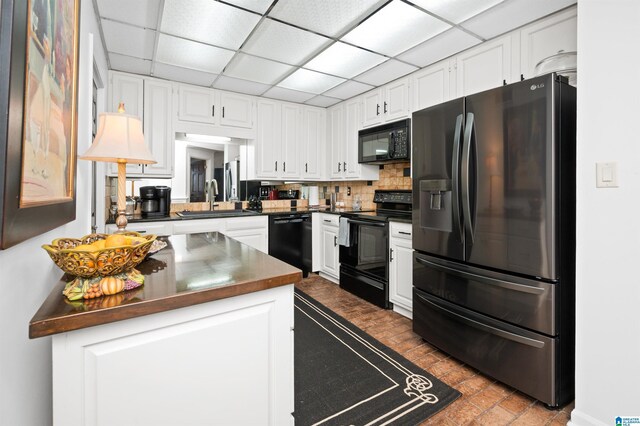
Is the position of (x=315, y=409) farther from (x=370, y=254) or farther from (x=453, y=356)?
(x=370, y=254)

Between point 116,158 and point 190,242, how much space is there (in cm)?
65

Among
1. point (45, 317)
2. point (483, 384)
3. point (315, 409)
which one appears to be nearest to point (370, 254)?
point (483, 384)

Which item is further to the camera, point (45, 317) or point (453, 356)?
point (453, 356)

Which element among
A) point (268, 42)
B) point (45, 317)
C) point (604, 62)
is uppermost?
point (268, 42)

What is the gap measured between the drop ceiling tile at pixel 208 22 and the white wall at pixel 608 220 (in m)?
2.03

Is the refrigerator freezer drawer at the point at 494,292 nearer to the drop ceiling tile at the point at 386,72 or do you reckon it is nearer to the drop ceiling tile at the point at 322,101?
the drop ceiling tile at the point at 386,72

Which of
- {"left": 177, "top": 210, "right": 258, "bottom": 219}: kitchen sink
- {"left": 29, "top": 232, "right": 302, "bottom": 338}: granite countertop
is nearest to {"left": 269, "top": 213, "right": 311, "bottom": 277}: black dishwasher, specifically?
{"left": 177, "top": 210, "right": 258, "bottom": 219}: kitchen sink

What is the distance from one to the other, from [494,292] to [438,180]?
0.80m

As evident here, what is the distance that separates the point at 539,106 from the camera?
1602mm

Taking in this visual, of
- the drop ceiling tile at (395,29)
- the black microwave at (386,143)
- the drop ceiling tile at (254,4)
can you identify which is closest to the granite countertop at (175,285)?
the drop ceiling tile at (254,4)

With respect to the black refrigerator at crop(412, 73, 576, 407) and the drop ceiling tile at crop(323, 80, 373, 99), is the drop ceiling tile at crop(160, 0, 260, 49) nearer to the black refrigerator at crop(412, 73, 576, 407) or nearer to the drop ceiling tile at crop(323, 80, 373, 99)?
the drop ceiling tile at crop(323, 80, 373, 99)

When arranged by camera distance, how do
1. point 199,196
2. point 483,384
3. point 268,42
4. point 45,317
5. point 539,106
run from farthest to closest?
point 199,196, point 268,42, point 483,384, point 539,106, point 45,317

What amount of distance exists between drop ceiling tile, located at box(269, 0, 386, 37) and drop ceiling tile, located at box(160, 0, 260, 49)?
245mm

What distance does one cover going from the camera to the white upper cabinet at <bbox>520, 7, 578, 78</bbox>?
2037 millimetres
